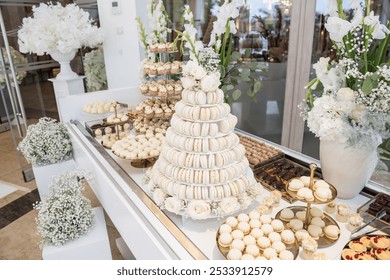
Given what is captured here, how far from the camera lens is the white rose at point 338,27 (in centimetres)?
112

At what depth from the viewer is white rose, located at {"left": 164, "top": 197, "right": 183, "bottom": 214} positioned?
121 centimetres

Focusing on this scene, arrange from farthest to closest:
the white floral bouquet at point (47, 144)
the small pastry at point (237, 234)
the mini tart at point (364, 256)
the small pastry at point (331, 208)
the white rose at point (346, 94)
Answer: the white floral bouquet at point (47, 144) → the small pastry at point (331, 208) → the white rose at point (346, 94) → the small pastry at point (237, 234) → the mini tart at point (364, 256)

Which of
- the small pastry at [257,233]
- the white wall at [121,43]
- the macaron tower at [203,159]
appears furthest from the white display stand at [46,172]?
the small pastry at [257,233]

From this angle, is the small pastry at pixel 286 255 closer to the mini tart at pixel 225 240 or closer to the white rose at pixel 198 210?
the mini tart at pixel 225 240

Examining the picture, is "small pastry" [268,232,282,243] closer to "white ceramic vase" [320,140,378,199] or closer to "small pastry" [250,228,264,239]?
"small pastry" [250,228,264,239]

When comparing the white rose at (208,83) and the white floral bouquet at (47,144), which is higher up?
the white rose at (208,83)

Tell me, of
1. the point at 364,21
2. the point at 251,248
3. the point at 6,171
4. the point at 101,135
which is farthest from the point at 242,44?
the point at 6,171

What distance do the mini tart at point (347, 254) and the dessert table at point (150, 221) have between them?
2.4 inches

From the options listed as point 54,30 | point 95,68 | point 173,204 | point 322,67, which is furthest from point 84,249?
point 95,68

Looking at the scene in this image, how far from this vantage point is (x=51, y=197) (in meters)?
A: 1.95

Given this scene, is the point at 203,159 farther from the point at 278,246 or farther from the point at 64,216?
the point at 64,216

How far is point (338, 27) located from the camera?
1.15 metres

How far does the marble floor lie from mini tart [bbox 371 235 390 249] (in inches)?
69.8
